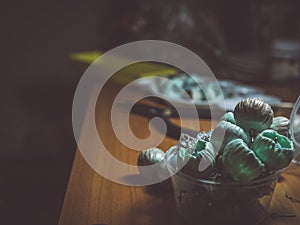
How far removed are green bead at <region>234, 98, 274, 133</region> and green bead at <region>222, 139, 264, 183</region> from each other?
0.15 ft

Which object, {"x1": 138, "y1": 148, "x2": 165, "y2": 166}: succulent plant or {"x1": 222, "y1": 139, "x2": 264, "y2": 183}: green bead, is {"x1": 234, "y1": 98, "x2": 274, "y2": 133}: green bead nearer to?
{"x1": 222, "y1": 139, "x2": 264, "y2": 183}: green bead

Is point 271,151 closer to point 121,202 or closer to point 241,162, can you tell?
point 241,162

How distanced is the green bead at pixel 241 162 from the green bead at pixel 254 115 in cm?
4

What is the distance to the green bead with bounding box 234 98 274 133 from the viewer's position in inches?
20.6

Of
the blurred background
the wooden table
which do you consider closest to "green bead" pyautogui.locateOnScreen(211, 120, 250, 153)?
the wooden table

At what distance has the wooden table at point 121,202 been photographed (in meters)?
0.56

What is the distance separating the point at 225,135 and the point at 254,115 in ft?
0.14

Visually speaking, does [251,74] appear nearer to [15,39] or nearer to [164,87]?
[164,87]

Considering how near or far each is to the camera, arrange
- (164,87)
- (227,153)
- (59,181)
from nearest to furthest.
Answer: (227,153)
(164,87)
(59,181)

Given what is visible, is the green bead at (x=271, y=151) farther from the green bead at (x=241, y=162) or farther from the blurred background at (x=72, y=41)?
the blurred background at (x=72, y=41)

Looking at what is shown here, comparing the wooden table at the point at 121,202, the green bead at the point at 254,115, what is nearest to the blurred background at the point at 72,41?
the wooden table at the point at 121,202

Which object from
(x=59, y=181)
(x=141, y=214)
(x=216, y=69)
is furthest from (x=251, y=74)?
(x=141, y=214)

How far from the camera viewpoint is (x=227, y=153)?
493 mm

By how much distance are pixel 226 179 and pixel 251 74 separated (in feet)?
3.16
